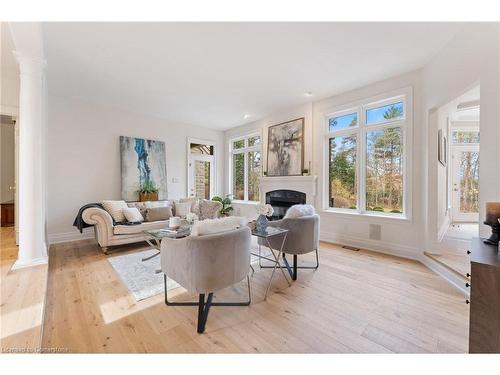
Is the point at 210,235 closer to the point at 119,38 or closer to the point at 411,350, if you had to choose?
the point at 411,350

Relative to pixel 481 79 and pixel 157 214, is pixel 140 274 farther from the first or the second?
pixel 481 79

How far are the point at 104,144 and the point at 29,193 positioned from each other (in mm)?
2590

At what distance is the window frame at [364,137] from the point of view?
350 cm

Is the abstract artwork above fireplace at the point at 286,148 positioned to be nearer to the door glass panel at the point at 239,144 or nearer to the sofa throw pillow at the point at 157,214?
the door glass panel at the point at 239,144

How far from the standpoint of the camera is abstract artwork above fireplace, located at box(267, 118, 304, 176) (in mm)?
4891

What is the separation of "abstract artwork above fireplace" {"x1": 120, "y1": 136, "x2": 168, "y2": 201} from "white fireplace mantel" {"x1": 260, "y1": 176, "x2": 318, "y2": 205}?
251 cm

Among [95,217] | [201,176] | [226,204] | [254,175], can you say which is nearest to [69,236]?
[95,217]

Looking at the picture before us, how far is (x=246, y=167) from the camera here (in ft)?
21.4

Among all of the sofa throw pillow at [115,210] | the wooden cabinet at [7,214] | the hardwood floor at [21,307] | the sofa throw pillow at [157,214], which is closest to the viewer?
the hardwood floor at [21,307]

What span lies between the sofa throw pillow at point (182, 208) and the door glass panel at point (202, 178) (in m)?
1.47

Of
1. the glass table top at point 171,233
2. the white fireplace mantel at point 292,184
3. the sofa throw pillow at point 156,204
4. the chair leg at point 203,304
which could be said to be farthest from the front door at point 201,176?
the chair leg at point 203,304

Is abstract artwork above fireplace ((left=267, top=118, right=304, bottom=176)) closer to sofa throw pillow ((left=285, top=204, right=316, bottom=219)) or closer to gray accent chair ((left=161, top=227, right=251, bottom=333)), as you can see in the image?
sofa throw pillow ((left=285, top=204, right=316, bottom=219))

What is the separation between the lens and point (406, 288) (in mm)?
2467
